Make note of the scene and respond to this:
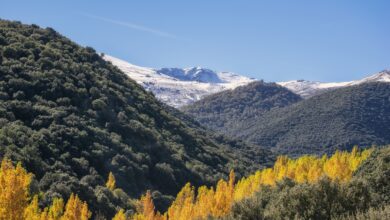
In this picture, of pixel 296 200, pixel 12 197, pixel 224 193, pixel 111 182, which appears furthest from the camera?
pixel 224 193

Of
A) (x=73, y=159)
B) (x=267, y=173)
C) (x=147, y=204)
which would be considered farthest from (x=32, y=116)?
(x=267, y=173)

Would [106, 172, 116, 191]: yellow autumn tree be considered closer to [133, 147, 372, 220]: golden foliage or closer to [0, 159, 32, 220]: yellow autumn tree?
[133, 147, 372, 220]: golden foliage

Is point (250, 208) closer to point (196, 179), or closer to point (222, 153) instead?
point (196, 179)

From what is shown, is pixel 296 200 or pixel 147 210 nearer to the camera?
pixel 296 200

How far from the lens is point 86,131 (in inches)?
3499

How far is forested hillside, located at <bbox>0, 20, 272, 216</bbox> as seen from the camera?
70.9 metres

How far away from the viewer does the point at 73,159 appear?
78062 millimetres

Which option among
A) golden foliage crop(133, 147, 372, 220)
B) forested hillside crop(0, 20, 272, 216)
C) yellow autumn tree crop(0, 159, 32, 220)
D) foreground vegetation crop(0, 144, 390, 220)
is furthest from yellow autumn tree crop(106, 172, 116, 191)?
yellow autumn tree crop(0, 159, 32, 220)

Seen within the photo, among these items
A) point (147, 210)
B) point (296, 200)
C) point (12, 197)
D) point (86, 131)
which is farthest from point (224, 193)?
point (296, 200)

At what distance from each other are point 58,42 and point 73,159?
5555 centimetres

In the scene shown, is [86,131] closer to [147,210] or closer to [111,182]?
[111,182]

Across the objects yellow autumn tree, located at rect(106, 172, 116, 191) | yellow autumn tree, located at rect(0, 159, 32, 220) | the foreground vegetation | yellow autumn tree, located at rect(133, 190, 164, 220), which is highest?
the foreground vegetation

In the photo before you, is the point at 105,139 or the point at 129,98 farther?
the point at 129,98

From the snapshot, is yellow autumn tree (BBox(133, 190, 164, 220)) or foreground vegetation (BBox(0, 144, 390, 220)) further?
yellow autumn tree (BBox(133, 190, 164, 220))
